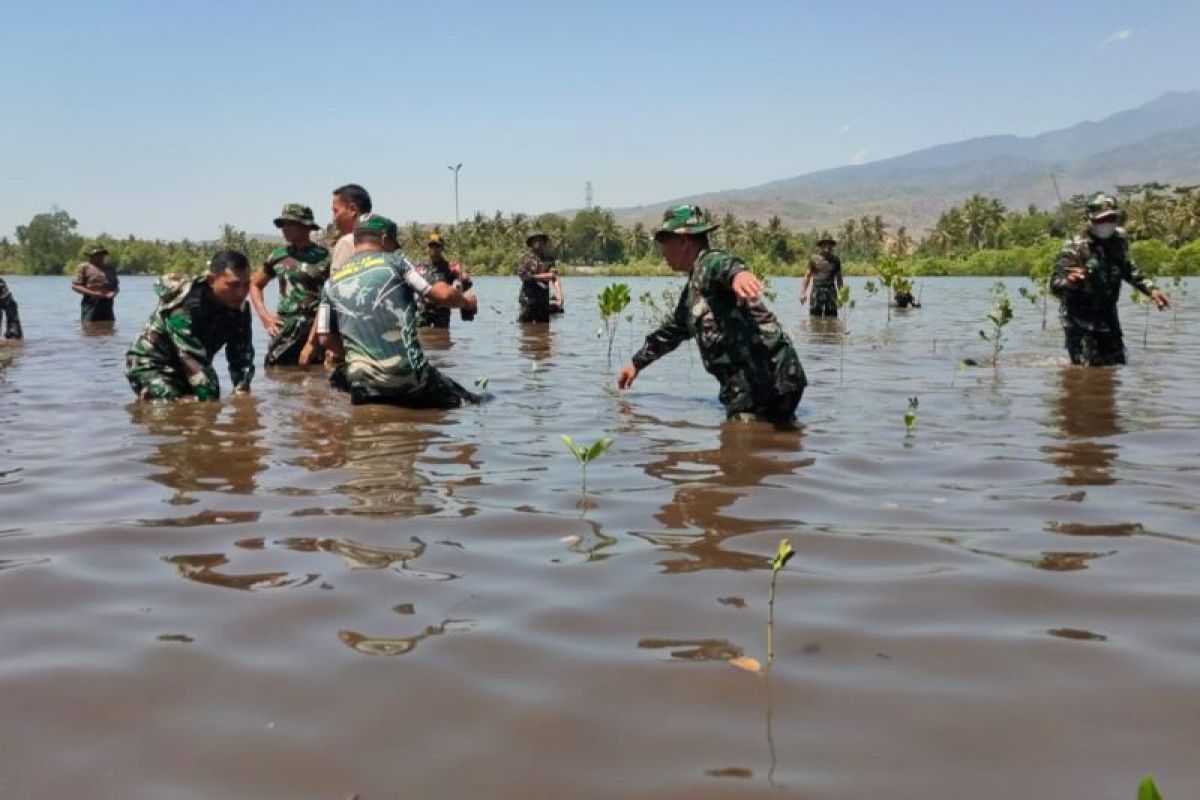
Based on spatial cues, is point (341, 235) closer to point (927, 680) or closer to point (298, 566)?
point (298, 566)

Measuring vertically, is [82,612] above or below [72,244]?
below

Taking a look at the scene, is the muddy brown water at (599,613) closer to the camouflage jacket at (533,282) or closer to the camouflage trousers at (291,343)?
the camouflage trousers at (291,343)

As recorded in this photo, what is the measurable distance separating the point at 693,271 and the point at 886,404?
199 cm

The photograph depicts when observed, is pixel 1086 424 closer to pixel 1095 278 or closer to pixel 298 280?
pixel 1095 278

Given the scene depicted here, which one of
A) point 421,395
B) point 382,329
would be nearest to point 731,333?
point 421,395

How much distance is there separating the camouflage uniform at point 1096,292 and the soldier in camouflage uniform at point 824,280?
334 inches

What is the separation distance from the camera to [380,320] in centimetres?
691

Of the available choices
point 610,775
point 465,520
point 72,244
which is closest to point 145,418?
point 465,520

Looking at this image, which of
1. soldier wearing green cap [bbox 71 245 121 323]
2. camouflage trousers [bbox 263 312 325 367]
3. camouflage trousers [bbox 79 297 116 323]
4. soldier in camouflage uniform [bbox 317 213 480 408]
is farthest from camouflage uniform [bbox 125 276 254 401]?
camouflage trousers [bbox 79 297 116 323]

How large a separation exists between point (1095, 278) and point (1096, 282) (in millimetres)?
41

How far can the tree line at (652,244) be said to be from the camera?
260 ft

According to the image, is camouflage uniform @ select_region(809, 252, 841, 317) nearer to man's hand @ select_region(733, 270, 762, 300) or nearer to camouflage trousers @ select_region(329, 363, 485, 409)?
camouflage trousers @ select_region(329, 363, 485, 409)

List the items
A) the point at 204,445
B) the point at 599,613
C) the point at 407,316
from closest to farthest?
the point at 599,613, the point at 204,445, the point at 407,316

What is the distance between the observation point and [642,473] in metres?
4.85
